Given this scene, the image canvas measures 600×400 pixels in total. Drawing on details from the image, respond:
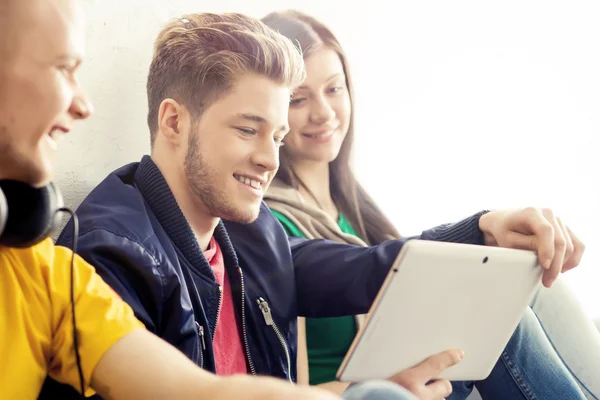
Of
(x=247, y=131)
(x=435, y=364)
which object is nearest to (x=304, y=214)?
(x=247, y=131)

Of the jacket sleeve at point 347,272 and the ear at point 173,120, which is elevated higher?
the ear at point 173,120

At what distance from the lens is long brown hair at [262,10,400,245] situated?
1.45m

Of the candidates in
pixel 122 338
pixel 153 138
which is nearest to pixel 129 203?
pixel 153 138

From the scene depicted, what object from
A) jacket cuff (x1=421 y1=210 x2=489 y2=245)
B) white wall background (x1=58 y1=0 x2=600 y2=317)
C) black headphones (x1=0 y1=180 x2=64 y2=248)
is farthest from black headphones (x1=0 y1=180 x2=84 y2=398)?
white wall background (x1=58 y1=0 x2=600 y2=317)

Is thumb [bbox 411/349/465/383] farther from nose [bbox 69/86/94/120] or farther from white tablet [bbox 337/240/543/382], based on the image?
nose [bbox 69/86/94/120]

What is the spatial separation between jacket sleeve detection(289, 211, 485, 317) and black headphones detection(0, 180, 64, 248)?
0.60m

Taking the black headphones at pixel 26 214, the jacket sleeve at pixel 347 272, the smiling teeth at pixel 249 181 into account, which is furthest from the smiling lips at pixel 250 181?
the black headphones at pixel 26 214

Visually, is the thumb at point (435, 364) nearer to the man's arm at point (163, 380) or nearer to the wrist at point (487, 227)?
the wrist at point (487, 227)

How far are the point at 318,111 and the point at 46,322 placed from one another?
2.97ft

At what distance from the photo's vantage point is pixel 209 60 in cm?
99

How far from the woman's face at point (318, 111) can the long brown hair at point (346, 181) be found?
2cm

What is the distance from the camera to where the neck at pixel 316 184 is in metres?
1.48

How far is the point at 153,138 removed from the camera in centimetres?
104

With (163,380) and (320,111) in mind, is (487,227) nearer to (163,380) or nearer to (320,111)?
(320,111)
